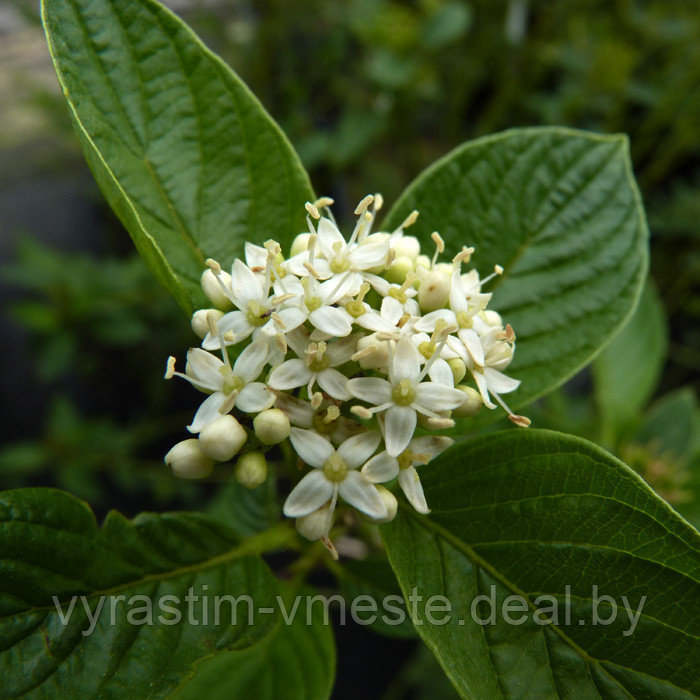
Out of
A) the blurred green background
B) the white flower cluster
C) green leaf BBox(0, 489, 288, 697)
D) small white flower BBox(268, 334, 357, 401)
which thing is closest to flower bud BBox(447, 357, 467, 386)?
the white flower cluster

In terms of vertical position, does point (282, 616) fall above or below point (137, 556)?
below

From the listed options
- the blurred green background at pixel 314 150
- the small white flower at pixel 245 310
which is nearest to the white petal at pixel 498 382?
the small white flower at pixel 245 310

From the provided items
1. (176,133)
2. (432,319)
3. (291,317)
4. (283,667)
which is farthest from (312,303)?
(283,667)

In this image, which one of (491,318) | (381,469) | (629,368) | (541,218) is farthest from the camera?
(629,368)

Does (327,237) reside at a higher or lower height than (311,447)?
higher

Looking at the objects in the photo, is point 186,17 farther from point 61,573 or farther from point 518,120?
point 61,573

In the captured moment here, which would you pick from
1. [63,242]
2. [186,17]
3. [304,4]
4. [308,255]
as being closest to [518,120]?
[304,4]

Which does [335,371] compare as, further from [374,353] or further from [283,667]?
[283,667]
